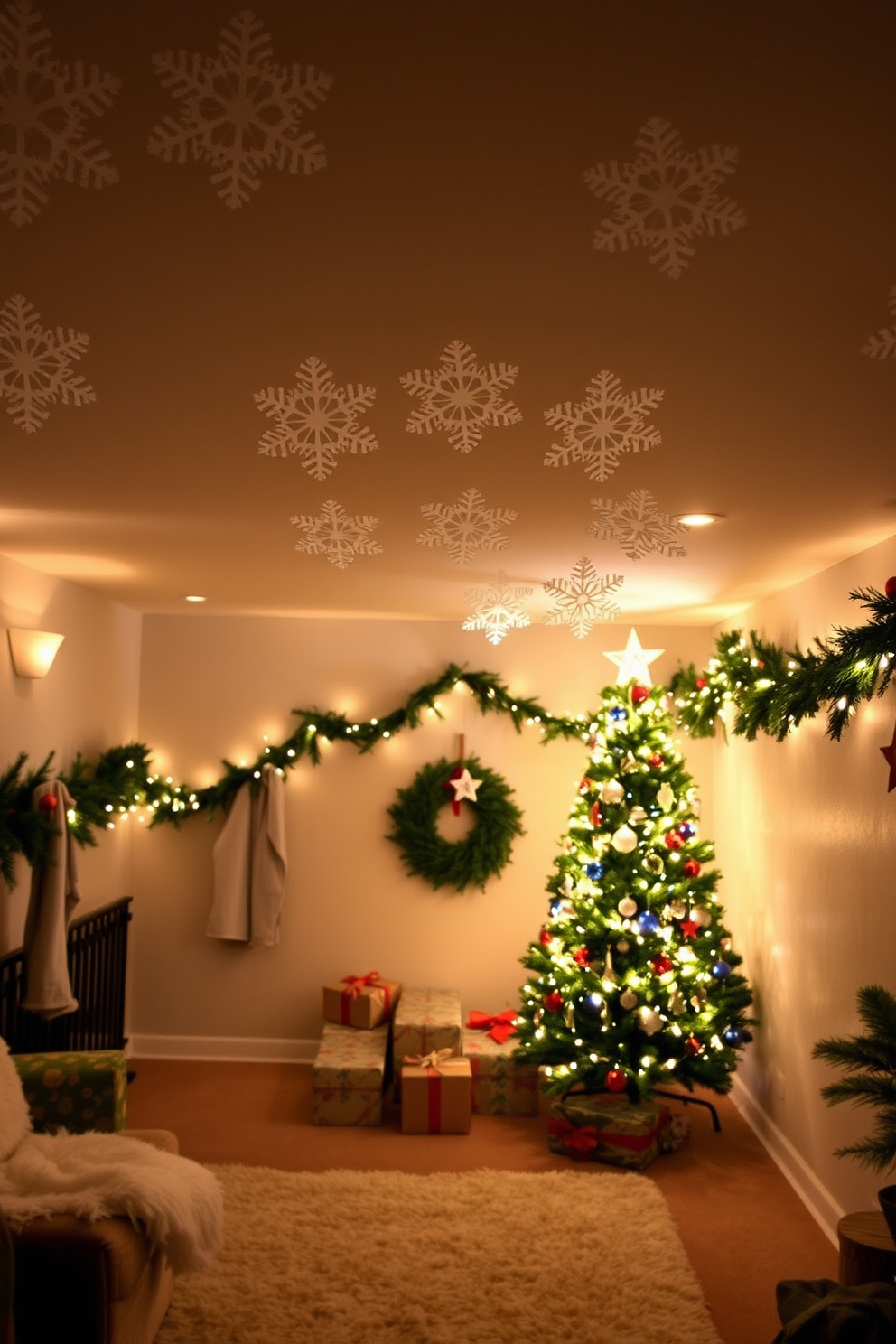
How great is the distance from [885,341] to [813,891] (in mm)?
3044

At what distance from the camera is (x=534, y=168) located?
4.07 ft

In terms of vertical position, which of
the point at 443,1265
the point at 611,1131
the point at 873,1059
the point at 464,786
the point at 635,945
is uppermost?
the point at 464,786

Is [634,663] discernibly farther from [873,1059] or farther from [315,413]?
[315,413]

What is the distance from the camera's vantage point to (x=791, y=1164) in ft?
15.2

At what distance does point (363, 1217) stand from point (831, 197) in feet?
12.8

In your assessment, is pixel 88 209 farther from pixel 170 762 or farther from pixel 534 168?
pixel 170 762

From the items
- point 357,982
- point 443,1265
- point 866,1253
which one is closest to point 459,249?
point 866,1253

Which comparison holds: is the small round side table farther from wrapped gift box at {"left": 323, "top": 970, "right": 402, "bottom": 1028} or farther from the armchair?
wrapped gift box at {"left": 323, "top": 970, "right": 402, "bottom": 1028}

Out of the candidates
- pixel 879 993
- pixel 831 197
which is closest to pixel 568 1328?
pixel 879 993

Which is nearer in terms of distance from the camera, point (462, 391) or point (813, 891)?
point (462, 391)

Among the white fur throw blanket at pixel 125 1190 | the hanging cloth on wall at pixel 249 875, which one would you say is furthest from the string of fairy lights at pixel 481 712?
the white fur throw blanket at pixel 125 1190

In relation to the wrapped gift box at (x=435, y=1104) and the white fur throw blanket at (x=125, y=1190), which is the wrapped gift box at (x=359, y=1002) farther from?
the white fur throw blanket at (x=125, y=1190)

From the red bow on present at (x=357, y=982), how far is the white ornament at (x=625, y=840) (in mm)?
1740

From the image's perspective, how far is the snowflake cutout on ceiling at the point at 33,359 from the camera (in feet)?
4.81
